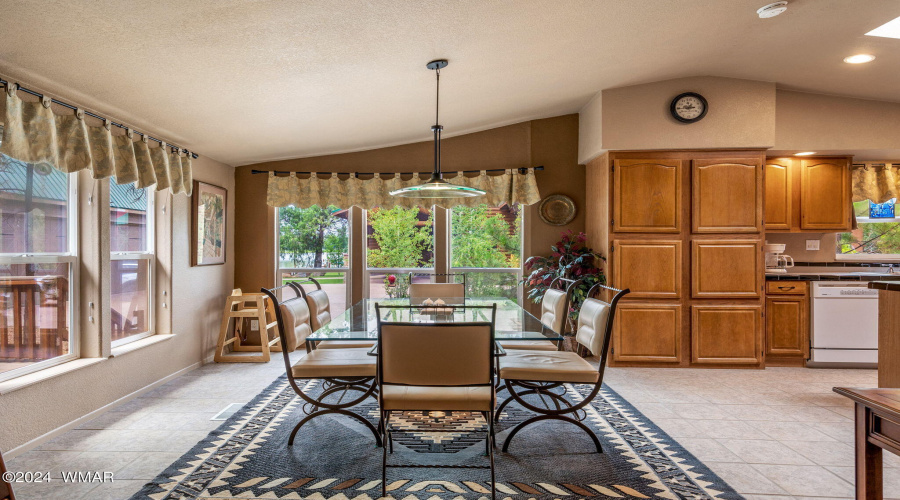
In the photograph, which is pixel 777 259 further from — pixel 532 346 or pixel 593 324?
pixel 593 324

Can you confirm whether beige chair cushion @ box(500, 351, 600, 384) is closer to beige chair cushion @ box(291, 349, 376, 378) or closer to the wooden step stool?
beige chair cushion @ box(291, 349, 376, 378)

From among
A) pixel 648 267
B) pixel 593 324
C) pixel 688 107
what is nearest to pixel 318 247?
pixel 648 267

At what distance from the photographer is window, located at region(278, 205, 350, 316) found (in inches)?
213

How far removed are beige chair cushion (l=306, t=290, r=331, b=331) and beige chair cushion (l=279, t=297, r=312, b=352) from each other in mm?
159

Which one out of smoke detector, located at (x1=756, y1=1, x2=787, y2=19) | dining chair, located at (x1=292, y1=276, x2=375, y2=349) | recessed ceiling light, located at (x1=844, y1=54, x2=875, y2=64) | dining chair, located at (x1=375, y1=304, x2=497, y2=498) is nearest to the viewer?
dining chair, located at (x1=375, y1=304, x2=497, y2=498)

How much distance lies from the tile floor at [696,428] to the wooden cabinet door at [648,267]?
723 mm

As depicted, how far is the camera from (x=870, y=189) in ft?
16.4

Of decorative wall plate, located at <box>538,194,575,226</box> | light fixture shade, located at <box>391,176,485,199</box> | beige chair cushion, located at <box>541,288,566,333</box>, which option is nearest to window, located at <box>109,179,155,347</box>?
light fixture shade, located at <box>391,176,485,199</box>

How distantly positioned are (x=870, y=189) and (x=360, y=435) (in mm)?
5494

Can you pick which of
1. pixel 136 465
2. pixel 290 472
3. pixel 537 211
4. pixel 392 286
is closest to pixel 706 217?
pixel 537 211

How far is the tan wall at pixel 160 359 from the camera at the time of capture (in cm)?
261

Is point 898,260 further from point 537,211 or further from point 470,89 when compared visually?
point 470,89

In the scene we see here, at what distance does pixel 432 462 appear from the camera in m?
2.49

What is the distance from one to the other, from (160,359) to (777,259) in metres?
5.75
